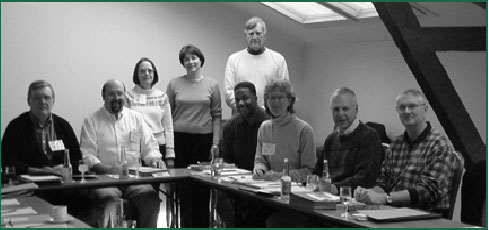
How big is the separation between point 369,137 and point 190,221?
4.32 feet

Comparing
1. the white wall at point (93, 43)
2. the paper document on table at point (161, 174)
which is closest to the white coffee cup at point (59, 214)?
the paper document on table at point (161, 174)

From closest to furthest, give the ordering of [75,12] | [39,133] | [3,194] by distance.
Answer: [3,194] → [39,133] → [75,12]

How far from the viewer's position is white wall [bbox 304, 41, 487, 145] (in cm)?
534

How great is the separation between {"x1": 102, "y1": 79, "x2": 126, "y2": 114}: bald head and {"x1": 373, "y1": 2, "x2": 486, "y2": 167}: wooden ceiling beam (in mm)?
1790

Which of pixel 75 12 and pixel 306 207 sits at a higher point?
pixel 75 12

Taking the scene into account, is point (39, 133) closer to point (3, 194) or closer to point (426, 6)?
point (3, 194)

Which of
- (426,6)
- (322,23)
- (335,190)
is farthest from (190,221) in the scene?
(322,23)

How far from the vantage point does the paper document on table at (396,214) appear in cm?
242

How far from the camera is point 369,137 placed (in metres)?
3.32

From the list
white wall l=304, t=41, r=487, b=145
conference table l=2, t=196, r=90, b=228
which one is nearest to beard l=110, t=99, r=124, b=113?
conference table l=2, t=196, r=90, b=228

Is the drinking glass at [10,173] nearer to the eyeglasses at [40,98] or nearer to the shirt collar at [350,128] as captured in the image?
the eyeglasses at [40,98]

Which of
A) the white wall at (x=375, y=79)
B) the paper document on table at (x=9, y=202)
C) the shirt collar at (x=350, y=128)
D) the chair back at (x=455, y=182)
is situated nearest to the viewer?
the paper document on table at (x=9, y=202)

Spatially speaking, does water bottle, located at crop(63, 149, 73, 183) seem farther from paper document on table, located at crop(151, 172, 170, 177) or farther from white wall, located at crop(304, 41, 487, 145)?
white wall, located at crop(304, 41, 487, 145)

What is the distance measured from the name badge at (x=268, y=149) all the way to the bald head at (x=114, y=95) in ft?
3.50
